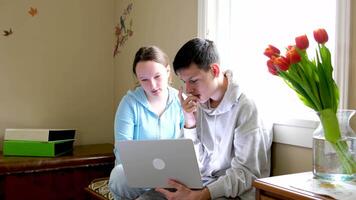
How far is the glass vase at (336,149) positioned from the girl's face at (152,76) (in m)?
0.82

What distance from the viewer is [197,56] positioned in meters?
1.42

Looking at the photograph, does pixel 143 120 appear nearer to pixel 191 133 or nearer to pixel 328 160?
pixel 191 133

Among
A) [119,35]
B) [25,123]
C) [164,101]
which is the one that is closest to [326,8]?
[164,101]

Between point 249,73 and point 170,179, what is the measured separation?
27.5 inches

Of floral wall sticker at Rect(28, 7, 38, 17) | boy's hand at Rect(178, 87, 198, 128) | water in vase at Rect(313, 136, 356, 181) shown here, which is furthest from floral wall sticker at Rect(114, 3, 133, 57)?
water in vase at Rect(313, 136, 356, 181)

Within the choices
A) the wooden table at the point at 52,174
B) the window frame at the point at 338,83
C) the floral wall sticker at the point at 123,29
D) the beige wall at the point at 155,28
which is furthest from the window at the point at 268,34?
the wooden table at the point at 52,174

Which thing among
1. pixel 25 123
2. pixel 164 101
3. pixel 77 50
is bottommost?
pixel 25 123

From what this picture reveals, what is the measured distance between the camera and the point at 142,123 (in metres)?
1.86

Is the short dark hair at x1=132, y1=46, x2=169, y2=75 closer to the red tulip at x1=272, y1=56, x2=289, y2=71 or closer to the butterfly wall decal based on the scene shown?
the red tulip at x1=272, y1=56, x2=289, y2=71

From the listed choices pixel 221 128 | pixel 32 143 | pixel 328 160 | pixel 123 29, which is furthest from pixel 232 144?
pixel 123 29

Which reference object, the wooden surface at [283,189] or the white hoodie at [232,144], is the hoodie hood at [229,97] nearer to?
the white hoodie at [232,144]

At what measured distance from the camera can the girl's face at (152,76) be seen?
1765mm

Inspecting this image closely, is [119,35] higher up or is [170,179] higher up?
[119,35]

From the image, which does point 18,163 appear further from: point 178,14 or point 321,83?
point 321,83
